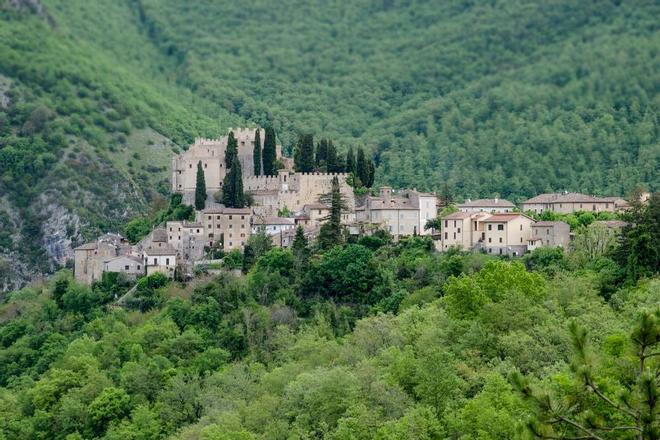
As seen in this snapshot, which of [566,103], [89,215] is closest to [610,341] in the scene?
[89,215]

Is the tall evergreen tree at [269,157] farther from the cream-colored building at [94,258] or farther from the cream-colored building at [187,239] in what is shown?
the cream-colored building at [94,258]

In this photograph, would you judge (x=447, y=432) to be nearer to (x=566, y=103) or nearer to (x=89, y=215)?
(x=89, y=215)

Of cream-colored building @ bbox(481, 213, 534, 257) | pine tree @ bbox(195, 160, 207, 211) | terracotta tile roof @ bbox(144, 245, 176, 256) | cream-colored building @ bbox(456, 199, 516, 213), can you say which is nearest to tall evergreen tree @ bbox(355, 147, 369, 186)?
cream-colored building @ bbox(456, 199, 516, 213)

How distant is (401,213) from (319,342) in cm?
1818

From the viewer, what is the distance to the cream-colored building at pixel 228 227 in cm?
9894

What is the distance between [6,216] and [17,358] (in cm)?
5899

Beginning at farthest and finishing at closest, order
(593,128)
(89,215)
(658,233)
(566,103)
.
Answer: (566,103) < (593,128) < (89,215) < (658,233)

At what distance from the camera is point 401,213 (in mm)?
97625

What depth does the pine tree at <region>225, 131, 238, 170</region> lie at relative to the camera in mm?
106312

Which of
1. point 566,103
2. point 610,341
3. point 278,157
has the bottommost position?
point 610,341

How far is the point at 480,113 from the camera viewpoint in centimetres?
18975

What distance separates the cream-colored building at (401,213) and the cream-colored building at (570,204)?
909cm

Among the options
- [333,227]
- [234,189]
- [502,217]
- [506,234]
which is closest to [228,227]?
[234,189]

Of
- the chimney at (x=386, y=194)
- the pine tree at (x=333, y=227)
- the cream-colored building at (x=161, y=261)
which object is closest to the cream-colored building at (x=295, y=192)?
the chimney at (x=386, y=194)
